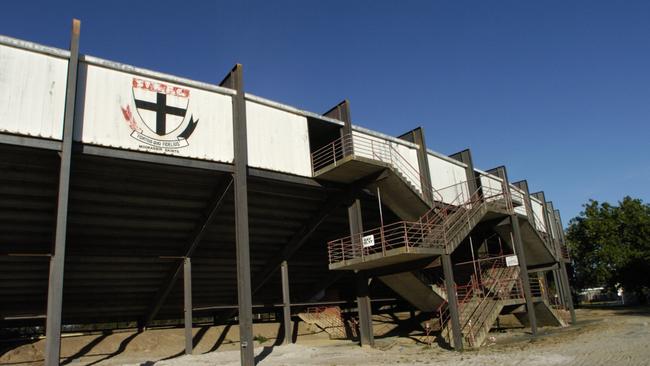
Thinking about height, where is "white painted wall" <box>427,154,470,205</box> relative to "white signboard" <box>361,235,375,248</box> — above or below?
above

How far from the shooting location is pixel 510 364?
1377cm

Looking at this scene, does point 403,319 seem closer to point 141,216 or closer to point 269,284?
point 269,284

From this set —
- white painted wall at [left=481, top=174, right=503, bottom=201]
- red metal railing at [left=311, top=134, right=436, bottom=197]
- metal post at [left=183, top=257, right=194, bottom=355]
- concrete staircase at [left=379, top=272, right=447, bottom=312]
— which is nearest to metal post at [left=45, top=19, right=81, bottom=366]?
metal post at [left=183, top=257, right=194, bottom=355]

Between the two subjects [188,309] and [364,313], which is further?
[364,313]

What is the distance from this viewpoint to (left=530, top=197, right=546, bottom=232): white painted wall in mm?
38438

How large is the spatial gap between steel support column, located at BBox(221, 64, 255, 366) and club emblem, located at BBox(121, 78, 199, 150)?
1814mm

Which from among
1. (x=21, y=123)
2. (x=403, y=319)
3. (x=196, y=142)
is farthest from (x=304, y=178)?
(x=403, y=319)

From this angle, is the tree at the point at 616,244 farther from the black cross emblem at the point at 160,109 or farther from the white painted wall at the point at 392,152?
the black cross emblem at the point at 160,109

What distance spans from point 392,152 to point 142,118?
12484 millimetres

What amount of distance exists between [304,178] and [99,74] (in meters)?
8.87

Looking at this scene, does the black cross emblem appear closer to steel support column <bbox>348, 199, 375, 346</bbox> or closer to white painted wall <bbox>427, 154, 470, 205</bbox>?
steel support column <bbox>348, 199, 375, 346</bbox>

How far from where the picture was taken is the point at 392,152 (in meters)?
24.4

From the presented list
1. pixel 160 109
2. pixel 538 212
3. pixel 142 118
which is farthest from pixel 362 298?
pixel 538 212

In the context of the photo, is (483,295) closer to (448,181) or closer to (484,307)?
(484,307)
